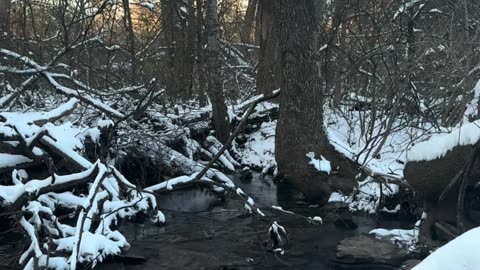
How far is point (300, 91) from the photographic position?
1016 centimetres

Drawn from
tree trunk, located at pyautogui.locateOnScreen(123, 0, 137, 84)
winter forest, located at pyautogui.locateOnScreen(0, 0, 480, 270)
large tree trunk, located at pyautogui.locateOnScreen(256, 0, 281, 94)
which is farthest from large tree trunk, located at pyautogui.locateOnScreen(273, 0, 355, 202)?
tree trunk, located at pyautogui.locateOnScreen(123, 0, 137, 84)

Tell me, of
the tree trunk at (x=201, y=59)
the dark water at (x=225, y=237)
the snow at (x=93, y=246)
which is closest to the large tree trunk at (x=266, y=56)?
the tree trunk at (x=201, y=59)

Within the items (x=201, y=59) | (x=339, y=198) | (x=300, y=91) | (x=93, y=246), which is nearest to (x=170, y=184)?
(x=93, y=246)

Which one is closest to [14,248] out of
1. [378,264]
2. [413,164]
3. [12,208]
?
[12,208]

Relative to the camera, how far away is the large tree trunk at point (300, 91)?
33.0 ft

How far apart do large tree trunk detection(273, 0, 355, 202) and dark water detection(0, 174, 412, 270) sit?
767 millimetres

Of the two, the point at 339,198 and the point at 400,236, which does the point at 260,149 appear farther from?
the point at 400,236

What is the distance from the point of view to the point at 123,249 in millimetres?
6594

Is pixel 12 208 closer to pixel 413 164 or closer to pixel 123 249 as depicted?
pixel 123 249

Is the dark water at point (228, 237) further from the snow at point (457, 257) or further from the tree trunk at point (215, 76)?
the snow at point (457, 257)

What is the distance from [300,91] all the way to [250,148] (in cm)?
355

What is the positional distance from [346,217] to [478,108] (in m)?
3.25

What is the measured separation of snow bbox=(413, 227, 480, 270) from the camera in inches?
95.1

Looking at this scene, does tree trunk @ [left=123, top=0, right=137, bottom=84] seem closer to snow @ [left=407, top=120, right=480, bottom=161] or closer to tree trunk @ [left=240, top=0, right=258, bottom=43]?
tree trunk @ [left=240, top=0, right=258, bottom=43]
